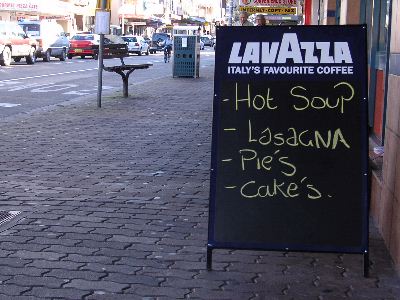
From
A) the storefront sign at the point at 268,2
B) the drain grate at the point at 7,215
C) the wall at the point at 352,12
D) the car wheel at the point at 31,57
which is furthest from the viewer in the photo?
the car wheel at the point at 31,57

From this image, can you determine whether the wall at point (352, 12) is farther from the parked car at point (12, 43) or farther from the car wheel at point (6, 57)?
the car wheel at point (6, 57)

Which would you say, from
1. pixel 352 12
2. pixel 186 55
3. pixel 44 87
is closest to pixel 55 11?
pixel 186 55

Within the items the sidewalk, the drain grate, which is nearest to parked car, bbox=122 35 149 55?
the sidewalk

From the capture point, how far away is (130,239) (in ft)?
19.0

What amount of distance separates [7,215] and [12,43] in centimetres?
2923

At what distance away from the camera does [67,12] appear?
65.9m

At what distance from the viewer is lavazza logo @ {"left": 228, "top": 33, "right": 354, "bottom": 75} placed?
501 centimetres

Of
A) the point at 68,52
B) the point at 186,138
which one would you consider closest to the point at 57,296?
the point at 186,138

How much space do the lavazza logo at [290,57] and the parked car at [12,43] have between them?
29.7m

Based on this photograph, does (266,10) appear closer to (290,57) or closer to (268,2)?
(268,2)

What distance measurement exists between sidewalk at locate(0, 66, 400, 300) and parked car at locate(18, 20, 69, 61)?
95.7 ft

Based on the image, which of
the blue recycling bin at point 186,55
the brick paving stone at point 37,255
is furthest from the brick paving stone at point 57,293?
the blue recycling bin at point 186,55

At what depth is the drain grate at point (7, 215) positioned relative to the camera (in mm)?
6328

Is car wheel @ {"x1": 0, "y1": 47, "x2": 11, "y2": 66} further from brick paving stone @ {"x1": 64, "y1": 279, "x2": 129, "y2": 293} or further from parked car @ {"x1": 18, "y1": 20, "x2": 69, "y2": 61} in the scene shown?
brick paving stone @ {"x1": 64, "y1": 279, "x2": 129, "y2": 293}
